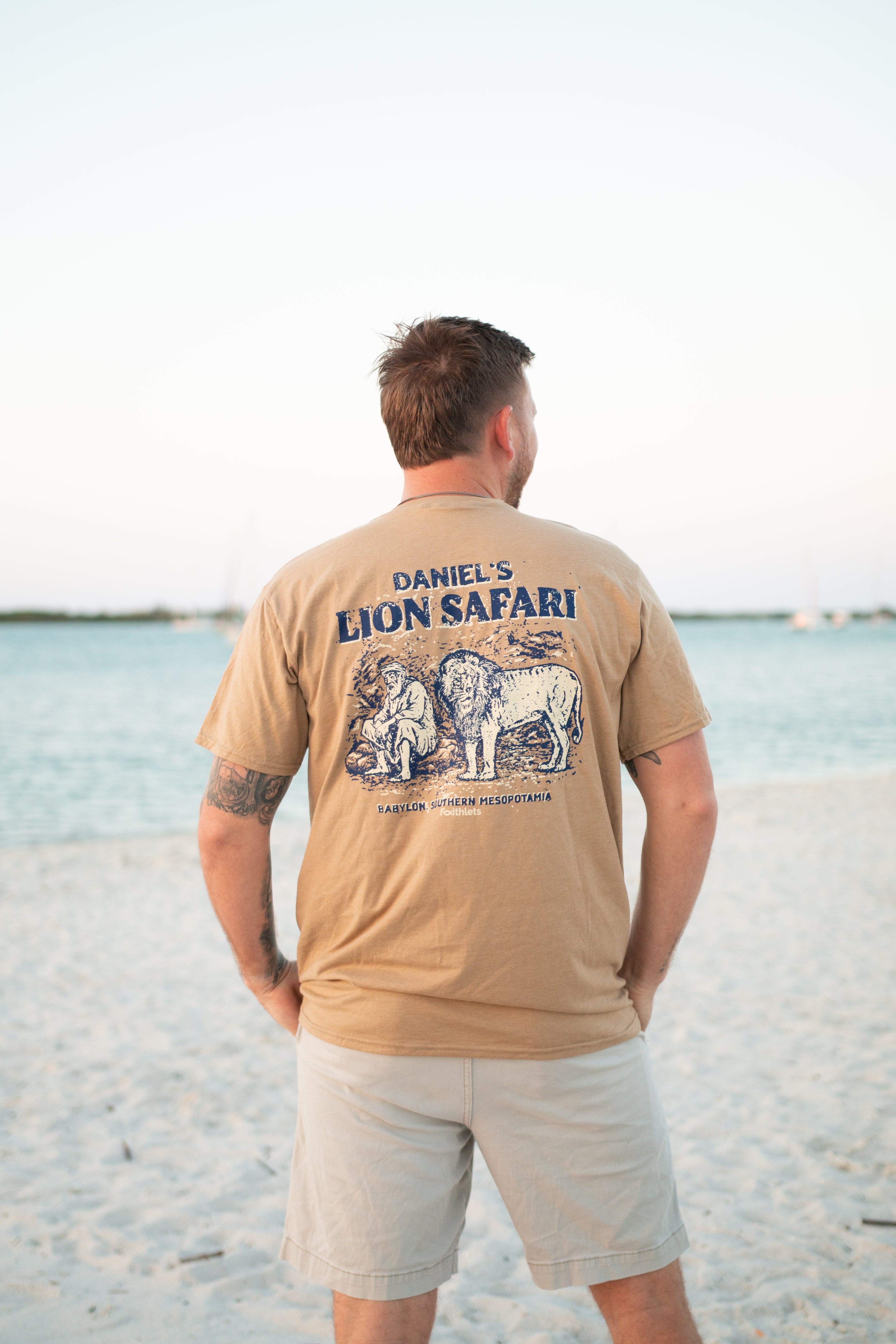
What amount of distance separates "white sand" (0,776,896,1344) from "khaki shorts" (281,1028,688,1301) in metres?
1.24

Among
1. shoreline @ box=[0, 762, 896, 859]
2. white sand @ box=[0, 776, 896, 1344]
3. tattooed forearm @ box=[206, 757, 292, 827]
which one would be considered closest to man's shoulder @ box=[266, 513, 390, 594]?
tattooed forearm @ box=[206, 757, 292, 827]

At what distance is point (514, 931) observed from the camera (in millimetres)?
1416

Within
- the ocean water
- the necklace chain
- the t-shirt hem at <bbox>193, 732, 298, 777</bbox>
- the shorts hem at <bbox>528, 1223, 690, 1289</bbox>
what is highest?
the necklace chain

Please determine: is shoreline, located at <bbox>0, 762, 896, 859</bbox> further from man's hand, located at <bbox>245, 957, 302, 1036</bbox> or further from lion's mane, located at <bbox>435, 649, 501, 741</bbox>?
lion's mane, located at <bbox>435, 649, 501, 741</bbox>

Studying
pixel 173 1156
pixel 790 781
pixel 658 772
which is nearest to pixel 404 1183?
pixel 658 772

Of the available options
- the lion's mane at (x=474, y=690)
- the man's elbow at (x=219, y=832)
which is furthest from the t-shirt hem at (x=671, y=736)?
the man's elbow at (x=219, y=832)

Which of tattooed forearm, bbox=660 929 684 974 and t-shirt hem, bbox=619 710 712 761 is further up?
t-shirt hem, bbox=619 710 712 761

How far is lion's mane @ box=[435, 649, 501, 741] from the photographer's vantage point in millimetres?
1437

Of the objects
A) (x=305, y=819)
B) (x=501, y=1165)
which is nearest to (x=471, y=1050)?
(x=501, y=1165)

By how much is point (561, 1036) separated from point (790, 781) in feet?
42.7

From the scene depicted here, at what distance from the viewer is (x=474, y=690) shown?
145cm

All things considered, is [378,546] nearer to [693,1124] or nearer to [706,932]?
[693,1124]

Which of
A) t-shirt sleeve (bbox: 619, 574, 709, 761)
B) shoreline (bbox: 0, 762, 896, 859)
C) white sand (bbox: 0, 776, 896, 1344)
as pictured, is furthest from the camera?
shoreline (bbox: 0, 762, 896, 859)

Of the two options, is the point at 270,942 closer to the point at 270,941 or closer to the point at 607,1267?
the point at 270,941
